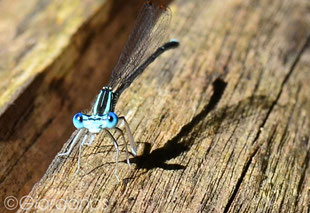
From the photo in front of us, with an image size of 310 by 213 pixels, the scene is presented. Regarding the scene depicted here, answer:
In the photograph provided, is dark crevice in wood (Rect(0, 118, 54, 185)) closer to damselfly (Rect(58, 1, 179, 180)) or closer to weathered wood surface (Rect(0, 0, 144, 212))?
weathered wood surface (Rect(0, 0, 144, 212))

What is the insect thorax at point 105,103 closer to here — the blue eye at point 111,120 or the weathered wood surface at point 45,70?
the blue eye at point 111,120

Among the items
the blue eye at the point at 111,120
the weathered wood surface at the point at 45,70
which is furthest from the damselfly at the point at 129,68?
the weathered wood surface at the point at 45,70

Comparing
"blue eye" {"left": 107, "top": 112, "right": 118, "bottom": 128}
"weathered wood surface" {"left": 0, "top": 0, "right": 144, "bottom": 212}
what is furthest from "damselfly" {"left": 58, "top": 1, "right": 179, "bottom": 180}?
"weathered wood surface" {"left": 0, "top": 0, "right": 144, "bottom": 212}

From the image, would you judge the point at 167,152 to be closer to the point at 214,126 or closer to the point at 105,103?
the point at 214,126

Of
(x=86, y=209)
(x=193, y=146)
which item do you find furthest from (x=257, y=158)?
(x=86, y=209)

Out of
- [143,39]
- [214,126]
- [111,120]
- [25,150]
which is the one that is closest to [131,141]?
[111,120]

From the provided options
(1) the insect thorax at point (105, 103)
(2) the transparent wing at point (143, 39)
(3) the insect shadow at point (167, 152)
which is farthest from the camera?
(2) the transparent wing at point (143, 39)

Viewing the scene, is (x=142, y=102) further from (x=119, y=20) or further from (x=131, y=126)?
(x=119, y=20)

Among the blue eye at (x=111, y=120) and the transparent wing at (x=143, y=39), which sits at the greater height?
the transparent wing at (x=143, y=39)
